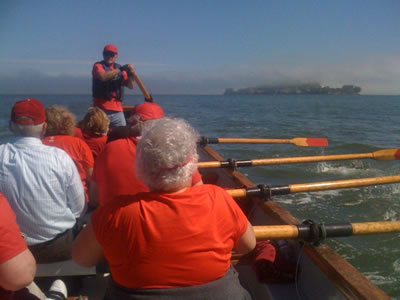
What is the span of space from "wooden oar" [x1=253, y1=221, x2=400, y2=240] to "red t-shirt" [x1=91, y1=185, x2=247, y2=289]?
0.93 metres

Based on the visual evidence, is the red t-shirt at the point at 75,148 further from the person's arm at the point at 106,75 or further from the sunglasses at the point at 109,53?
the sunglasses at the point at 109,53

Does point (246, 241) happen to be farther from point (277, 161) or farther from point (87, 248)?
point (277, 161)

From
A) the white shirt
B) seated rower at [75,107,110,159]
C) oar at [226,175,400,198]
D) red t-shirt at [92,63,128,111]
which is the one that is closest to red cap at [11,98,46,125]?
the white shirt

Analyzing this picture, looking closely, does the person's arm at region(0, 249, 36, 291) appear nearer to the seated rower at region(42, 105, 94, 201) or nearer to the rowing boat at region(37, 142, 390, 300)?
the rowing boat at region(37, 142, 390, 300)

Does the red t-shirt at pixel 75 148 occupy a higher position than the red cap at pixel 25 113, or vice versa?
the red cap at pixel 25 113

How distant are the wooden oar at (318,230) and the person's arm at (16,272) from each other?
141cm

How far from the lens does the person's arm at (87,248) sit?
57.7 inches

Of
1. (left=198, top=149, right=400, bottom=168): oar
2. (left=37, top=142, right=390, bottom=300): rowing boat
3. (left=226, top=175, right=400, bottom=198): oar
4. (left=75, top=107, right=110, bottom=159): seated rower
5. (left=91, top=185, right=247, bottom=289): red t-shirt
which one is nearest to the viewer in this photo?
(left=91, top=185, right=247, bottom=289): red t-shirt

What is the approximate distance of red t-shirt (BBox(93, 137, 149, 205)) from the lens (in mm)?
2299

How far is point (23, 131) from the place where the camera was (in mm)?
2141

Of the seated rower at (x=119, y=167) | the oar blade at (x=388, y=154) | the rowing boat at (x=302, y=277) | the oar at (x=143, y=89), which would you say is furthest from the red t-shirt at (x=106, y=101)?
the oar blade at (x=388, y=154)

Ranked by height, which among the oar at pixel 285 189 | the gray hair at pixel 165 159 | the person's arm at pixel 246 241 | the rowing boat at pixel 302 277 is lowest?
the rowing boat at pixel 302 277

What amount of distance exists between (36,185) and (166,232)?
1.15m

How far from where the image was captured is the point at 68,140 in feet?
10.2
